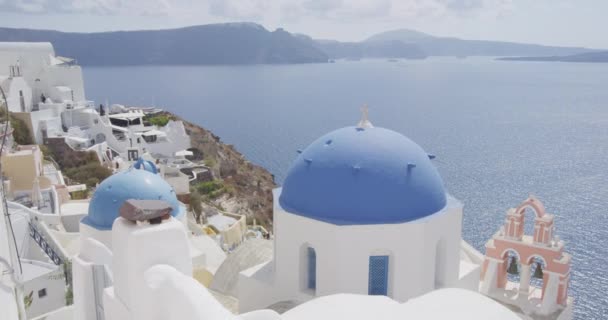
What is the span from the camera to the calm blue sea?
1393 inches

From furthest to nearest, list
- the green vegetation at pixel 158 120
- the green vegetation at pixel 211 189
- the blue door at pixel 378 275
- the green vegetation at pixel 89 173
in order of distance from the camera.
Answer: the green vegetation at pixel 158 120, the green vegetation at pixel 211 189, the green vegetation at pixel 89 173, the blue door at pixel 378 275

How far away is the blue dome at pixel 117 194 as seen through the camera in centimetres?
1243

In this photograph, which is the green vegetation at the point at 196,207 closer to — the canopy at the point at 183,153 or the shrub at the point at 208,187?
the shrub at the point at 208,187

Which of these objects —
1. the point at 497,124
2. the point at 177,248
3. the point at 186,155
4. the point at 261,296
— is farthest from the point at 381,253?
the point at 497,124

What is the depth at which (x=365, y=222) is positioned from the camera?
912 cm

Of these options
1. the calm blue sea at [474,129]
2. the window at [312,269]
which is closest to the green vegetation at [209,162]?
the calm blue sea at [474,129]

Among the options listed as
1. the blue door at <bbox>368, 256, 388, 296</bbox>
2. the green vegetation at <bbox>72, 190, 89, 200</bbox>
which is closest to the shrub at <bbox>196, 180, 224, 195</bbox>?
the green vegetation at <bbox>72, 190, 89, 200</bbox>

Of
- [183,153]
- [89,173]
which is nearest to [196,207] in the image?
[89,173]

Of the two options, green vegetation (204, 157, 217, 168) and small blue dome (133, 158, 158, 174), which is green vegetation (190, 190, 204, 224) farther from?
green vegetation (204, 157, 217, 168)

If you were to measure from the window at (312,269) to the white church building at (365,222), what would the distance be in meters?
0.02

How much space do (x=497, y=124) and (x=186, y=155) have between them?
50280mm

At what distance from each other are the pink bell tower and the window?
4.70m

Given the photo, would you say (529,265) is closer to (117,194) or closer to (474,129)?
(117,194)

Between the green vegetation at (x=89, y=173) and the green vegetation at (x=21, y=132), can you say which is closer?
the green vegetation at (x=89, y=173)
